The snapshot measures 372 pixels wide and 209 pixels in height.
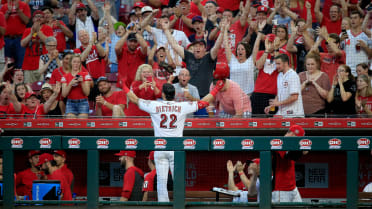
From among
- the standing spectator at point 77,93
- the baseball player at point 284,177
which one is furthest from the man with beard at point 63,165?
the baseball player at point 284,177

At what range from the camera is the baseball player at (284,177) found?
586 cm

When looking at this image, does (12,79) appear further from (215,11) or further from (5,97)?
(215,11)

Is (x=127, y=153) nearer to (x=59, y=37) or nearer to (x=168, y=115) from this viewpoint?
(x=168, y=115)

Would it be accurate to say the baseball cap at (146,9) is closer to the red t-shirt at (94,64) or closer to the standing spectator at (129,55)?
the standing spectator at (129,55)

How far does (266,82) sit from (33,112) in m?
3.88

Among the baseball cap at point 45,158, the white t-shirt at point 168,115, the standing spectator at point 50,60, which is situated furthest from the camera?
the standing spectator at point 50,60

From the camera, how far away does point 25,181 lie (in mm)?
6754

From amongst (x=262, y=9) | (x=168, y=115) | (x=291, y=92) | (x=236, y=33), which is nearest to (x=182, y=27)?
(x=236, y=33)

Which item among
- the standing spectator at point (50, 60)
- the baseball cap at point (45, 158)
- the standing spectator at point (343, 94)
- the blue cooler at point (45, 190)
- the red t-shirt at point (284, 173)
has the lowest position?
the blue cooler at point (45, 190)

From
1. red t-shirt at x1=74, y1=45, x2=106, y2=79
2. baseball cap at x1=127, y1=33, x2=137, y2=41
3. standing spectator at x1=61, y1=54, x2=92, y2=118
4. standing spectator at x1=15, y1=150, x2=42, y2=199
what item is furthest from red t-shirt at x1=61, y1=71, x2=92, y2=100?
standing spectator at x1=15, y1=150, x2=42, y2=199

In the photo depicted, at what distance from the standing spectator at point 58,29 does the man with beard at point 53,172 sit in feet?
14.1

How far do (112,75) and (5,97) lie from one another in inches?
78.8

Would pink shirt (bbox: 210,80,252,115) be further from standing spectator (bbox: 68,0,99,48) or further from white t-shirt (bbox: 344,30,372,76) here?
standing spectator (bbox: 68,0,99,48)

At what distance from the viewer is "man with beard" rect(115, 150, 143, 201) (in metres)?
5.98
